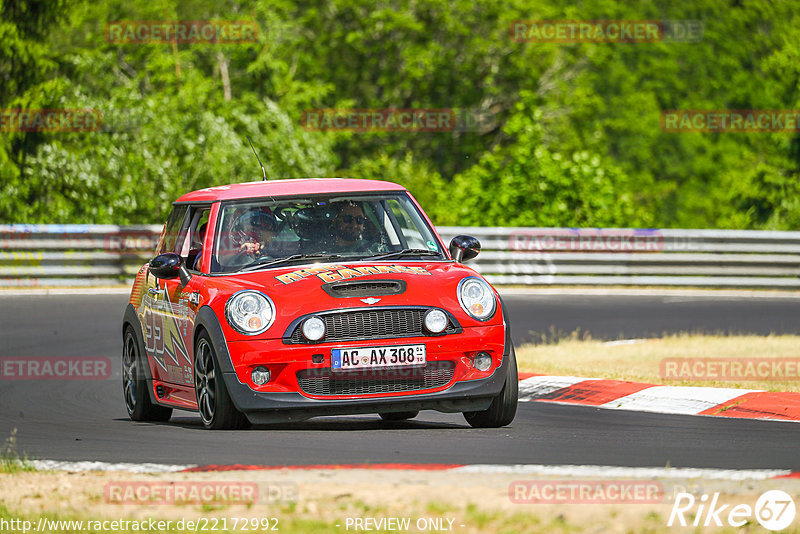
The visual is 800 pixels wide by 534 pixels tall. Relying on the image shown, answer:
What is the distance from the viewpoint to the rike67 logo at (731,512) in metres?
5.59

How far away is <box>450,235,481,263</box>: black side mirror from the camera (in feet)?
31.9

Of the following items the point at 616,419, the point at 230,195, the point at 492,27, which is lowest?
the point at 616,419

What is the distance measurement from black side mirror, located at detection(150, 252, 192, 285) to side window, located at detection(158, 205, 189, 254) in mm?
662

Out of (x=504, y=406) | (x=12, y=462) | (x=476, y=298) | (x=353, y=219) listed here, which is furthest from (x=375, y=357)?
(x=12, y=462)

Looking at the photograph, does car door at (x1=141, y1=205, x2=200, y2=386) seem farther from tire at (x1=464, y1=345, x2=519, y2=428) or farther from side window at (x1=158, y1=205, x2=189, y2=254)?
tire at (x1=464, y1=345, x2=519, y2=428)

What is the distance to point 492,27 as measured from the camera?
160ft

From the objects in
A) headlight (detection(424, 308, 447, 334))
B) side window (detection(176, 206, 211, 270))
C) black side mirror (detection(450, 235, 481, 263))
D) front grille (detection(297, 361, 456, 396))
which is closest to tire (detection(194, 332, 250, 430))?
front grille (detection(297, 361, 456, 396))

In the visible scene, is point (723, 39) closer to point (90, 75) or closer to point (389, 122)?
point (389, 122)

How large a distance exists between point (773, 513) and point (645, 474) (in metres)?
1.04

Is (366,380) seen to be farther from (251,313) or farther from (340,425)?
(340,425)

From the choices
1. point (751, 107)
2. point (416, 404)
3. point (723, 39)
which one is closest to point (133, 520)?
point (416, 404)

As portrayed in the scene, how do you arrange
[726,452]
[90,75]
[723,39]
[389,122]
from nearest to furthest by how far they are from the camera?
1. [726,452]
2. [90,75]
3. [389,122]
4. [723,39]

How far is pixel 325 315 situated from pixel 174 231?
2.53 meters

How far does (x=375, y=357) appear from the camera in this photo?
27.6 feet
